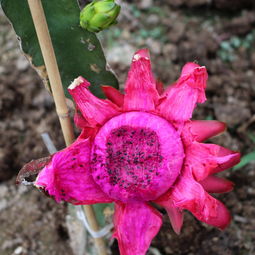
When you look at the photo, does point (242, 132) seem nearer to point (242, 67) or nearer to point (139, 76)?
point (242, 67)

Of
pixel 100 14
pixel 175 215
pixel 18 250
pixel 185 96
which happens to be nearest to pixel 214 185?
pixel 175 215

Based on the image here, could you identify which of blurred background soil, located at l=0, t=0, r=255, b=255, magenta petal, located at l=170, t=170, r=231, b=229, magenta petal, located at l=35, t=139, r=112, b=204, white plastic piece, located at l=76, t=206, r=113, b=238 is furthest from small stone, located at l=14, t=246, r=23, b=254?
magenta petal, located at l=170, t=170, r=231, b=229

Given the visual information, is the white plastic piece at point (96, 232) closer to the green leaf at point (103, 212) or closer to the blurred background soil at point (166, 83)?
the green leaf at point (103, 212)

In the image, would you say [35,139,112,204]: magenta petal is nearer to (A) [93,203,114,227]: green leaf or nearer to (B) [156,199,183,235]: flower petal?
(B) [156,199,183,235]: flower petal

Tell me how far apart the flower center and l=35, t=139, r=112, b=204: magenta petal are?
2cm

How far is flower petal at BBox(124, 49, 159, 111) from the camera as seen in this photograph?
954 millimetres

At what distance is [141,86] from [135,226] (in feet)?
1.03

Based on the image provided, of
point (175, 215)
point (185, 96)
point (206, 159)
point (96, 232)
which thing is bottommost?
point (96, 232)

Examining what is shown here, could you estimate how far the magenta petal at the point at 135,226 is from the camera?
0.93 meters

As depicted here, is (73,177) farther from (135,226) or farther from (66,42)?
(66,42)

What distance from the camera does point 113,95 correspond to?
3.28 ft

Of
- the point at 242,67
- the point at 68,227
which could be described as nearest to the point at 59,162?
the point at 68,227

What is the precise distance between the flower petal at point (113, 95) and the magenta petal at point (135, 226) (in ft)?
0.79

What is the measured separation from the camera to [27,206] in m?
1.56
